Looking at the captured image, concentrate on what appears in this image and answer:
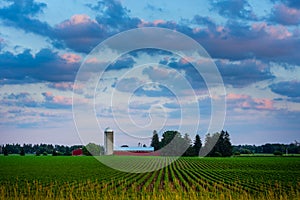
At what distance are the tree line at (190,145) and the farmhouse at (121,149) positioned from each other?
323 cm

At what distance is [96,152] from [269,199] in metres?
107

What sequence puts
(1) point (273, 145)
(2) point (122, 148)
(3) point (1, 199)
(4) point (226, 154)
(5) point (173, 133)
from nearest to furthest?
(3) point (1, 199) < (4) point (226, 154) < (2) point (122, 148) < (5) point (173, 133) < (1) point (273, 145)

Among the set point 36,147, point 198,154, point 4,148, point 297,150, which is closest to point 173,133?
point 198,154

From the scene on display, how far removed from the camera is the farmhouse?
115981 millimetres

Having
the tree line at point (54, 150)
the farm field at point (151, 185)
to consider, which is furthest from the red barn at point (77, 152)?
the farm field at point (151, 185)

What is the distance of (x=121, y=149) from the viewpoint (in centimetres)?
12950

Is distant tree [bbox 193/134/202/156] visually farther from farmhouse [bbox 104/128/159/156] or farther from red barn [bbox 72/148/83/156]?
red barn [bbox 72/148/83/156]

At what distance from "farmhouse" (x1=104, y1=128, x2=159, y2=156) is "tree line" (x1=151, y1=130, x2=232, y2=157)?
3226mm

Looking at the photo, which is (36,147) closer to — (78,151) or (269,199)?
(78,151)

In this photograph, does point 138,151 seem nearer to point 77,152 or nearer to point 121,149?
point 121,149

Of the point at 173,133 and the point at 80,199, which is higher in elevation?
the point at 173,133

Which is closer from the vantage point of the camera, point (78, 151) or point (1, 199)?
point (1, 199)

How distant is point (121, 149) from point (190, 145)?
18.7 metres

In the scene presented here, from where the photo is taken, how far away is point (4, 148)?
490 feet
